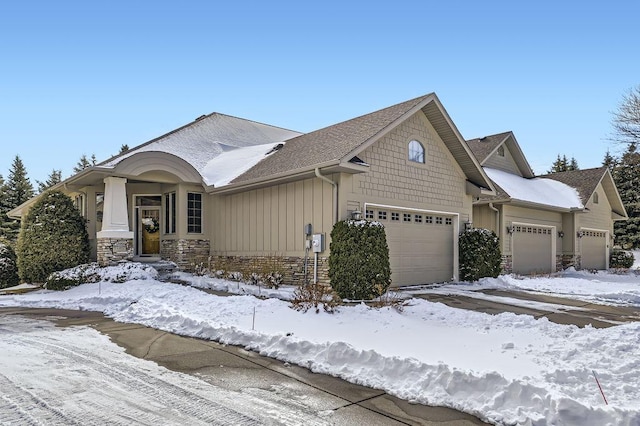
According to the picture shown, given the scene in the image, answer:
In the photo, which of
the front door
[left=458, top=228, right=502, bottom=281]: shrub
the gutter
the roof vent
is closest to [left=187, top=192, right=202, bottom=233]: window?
the front door

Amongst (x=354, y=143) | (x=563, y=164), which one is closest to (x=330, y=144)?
(x=354, y=143)

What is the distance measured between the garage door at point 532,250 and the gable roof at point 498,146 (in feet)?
12.2

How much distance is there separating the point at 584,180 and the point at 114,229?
2212 cm

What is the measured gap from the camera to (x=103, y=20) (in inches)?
535

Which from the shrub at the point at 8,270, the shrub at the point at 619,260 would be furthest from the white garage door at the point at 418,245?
the shrub at the point at 619,260

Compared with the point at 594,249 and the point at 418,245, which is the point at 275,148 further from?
the point at 594,249

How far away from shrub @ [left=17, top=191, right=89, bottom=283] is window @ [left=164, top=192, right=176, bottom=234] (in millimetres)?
2632

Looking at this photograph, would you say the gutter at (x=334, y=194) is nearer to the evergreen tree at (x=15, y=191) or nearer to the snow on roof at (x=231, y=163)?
the snow on roof at (x=231, y=163)

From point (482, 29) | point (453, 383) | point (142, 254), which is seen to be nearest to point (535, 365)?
point (453, 383)

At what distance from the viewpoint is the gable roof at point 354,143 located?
39.1 feet

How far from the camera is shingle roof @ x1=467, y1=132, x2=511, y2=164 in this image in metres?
20.9

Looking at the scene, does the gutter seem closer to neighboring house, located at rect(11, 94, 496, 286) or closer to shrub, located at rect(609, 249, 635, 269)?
neighboring house, located at rect(11, 94, 496, 286)

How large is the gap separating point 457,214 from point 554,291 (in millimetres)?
3801

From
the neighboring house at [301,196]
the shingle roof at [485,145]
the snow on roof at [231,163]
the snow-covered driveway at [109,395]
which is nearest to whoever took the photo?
the snow-covered driveway at [109,395]
